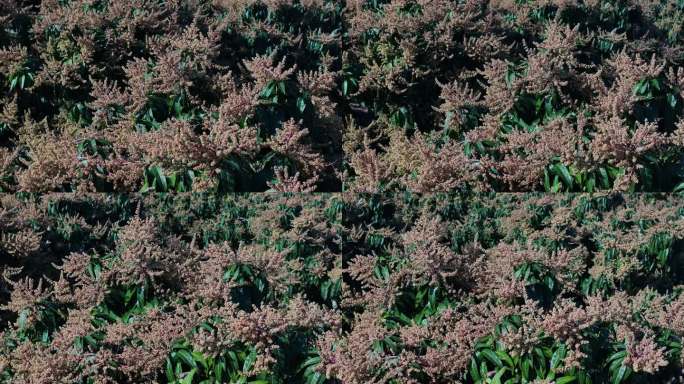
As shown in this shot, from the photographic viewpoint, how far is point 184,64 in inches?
293

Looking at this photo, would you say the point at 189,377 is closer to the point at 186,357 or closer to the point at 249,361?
the point at 186,357

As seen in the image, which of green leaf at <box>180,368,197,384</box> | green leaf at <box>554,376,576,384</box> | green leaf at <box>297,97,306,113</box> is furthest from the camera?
green leaf at <box>297,97,306,113</box>

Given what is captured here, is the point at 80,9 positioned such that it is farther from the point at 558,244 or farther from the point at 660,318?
the point at 660,318

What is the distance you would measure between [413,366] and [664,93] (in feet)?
11.7

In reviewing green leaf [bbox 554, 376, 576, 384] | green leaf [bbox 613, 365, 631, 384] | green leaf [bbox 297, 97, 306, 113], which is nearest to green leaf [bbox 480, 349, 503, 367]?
green leaf [bbox 554, 376, 576, 384]

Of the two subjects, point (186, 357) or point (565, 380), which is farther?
point (186, 357)

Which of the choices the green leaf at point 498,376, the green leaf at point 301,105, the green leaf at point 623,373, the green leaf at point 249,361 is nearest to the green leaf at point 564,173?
the green leaf at point 623,373

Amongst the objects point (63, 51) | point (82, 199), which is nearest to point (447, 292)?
point (82, 199)

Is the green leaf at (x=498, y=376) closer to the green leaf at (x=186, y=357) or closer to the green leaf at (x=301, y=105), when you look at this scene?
the green leaf at (x=186, y=357)

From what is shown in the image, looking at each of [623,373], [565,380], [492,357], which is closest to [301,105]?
[492,357]

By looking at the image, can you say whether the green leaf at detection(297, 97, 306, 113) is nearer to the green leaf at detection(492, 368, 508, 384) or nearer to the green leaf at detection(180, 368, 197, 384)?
the green leaf at detection(180, 368, 197, 384)

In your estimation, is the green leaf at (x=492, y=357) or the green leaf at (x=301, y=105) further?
the green leaf at (x=301, y=105)

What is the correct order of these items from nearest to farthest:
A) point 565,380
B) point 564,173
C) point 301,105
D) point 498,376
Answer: point 565,380
point 498,376
point 564,173
point 301,105

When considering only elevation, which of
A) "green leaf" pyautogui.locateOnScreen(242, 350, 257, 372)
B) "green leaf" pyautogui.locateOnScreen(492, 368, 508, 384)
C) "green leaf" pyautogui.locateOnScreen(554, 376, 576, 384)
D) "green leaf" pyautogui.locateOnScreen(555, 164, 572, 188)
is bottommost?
"green leaf" pyautogui.locateOnScreen(492, 368, 508, 384)
